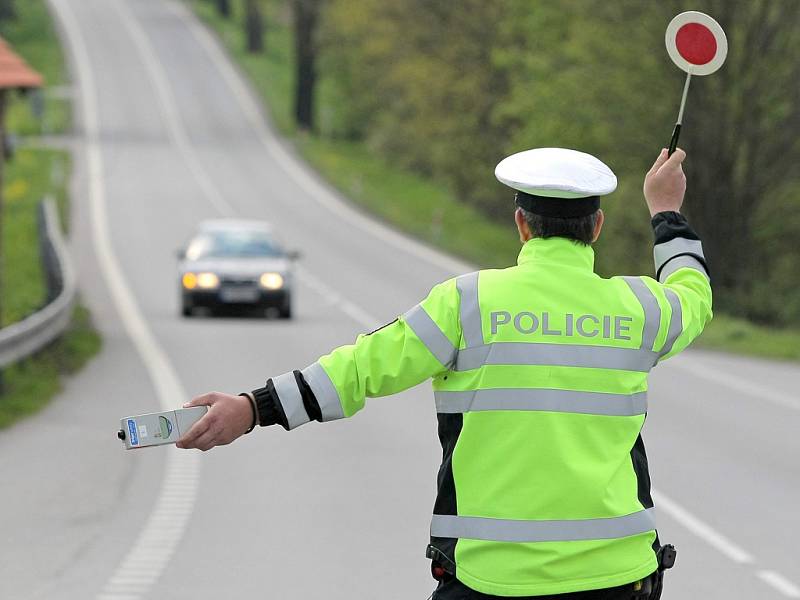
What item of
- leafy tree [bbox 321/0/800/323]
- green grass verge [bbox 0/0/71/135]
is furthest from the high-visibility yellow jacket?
green grass verge [bbox 0/0/71/135]

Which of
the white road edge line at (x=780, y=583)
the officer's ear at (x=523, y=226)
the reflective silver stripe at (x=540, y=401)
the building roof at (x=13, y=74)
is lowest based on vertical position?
the white road edge line at (x=780, y=583)

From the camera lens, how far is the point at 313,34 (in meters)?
72.1

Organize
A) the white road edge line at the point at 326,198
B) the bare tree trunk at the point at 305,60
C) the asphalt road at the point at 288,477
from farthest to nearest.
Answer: the bare tree trunk at the point at 305,60
the white road edge line at the point at 326,198
the asphalt road at the point at 288,477

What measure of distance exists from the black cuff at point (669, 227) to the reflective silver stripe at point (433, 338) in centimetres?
85

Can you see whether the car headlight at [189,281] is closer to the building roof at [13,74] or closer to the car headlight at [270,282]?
the car headlight at [270,282]

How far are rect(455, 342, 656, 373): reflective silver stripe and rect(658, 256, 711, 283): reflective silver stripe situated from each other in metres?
0.53

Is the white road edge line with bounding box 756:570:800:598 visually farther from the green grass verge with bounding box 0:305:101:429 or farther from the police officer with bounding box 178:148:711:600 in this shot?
the green grass verge with bounding box 0:305:101:429

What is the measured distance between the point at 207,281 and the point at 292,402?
23.4 meters

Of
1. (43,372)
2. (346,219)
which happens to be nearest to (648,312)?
(43,372)

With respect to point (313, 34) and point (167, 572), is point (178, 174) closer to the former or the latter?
point (313, 34)

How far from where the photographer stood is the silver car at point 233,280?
90.7ft

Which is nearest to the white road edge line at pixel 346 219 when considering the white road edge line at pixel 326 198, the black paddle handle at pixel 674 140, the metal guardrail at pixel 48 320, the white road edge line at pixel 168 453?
the white road edge line at pixel 326 198

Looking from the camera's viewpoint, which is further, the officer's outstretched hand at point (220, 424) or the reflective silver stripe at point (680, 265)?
the reflective silver stripe at point (680, 265)

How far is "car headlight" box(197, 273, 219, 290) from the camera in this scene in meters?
27.6
